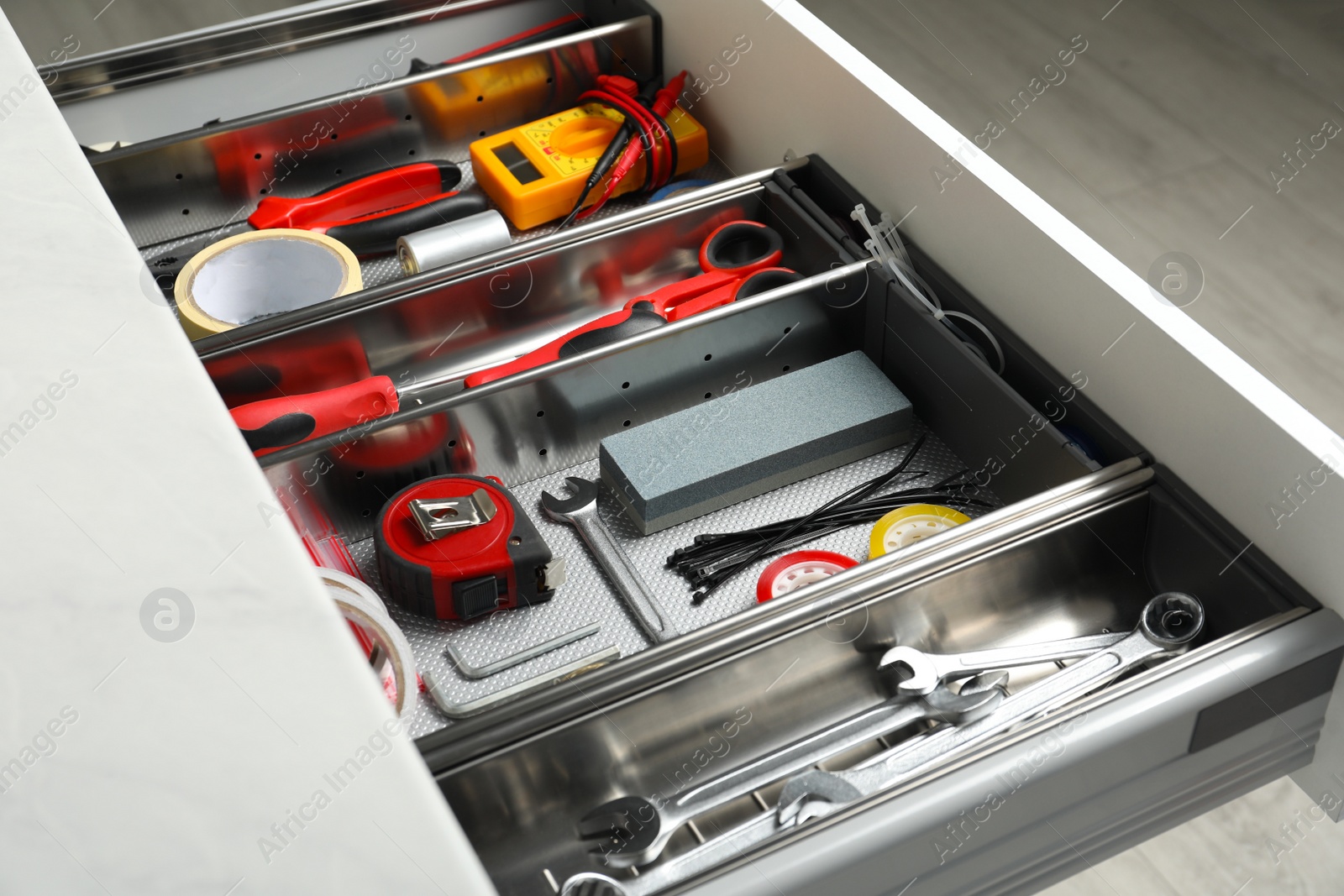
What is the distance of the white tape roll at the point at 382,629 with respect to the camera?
117cm

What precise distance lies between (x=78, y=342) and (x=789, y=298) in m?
0.96

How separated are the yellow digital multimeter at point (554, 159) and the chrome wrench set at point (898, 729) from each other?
86cm

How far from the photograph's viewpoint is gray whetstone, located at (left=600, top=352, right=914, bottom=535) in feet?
4.38

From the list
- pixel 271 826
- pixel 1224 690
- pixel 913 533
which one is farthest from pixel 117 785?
pixel 913 533

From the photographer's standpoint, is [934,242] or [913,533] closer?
[913,533]

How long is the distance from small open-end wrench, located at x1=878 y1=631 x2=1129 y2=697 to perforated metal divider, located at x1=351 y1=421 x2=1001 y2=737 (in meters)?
0.17

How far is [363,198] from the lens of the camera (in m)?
1.75

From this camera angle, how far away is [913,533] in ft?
4.27

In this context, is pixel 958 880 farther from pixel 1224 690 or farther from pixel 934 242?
pixel 934 242

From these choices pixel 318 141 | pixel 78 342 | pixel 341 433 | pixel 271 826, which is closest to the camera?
pixel 271 826

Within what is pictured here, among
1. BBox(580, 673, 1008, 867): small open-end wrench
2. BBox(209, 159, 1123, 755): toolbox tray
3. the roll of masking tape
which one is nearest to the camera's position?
BBox(580, 673, 1008, 867): small open-end wrench

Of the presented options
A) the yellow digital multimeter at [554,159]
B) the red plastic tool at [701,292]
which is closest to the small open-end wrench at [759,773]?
the red plastic tool at [701,292]

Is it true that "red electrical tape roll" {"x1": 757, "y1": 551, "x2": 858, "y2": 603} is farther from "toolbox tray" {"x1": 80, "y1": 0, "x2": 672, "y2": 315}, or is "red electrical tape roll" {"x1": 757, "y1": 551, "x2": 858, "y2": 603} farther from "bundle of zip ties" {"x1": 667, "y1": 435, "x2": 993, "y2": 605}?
"toolbox tray" {"x1": 80, "y1": 0, "x2": 672, "y2": 315}

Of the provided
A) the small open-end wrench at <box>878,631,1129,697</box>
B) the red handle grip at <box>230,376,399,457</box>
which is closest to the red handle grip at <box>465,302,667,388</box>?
the red handle grip at <box>230,376,399,457</box>
